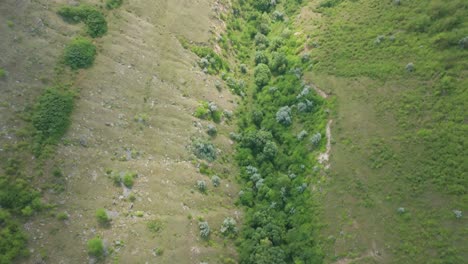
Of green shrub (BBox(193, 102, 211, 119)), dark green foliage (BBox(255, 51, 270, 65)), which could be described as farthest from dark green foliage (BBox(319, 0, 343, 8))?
green shrub (BBox(193, 102, 211, 119))

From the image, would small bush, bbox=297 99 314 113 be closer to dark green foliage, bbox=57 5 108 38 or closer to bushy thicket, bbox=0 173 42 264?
dark green foliage, bbox=57 5 108 38

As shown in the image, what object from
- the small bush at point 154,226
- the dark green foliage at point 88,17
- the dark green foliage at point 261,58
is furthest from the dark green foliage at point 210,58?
the small bush at point 154,226

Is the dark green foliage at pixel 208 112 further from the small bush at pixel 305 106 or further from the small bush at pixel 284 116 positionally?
the small bush at pixel 305 106

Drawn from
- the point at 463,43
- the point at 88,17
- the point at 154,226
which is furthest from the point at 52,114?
the point at 463,43

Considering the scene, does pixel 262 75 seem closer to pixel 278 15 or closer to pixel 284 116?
pixel 284 116

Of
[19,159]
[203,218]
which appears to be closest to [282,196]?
[203,218]

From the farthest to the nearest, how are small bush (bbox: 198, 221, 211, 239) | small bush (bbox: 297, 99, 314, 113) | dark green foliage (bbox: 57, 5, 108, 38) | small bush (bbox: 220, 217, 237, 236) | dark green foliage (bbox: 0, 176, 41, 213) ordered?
small bush (bbox: 297, 99, 314, 113)
dark green foliage (bbox: 57, 5, 108, 38)
small bush (bbox: 220, 217, 237, 236)
small bush (bbox: 198, 221, 211, 239)
dark green foliage (bbox: 0, 176, 41, 213)
